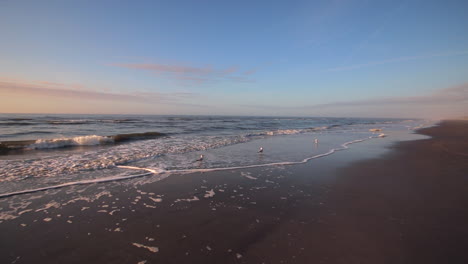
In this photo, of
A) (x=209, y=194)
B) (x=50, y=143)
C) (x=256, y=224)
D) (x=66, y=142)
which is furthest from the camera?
(x=66, y=142)

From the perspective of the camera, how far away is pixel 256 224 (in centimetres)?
407

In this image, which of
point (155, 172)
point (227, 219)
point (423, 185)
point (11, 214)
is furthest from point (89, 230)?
point (423, 185)

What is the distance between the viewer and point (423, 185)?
20.7ft

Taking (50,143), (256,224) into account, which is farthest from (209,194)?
(50,143)

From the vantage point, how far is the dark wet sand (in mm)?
3172

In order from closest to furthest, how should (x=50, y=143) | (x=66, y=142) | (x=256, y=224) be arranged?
(x=256, y=224), (x=50, y=143), (x=66, y=142)

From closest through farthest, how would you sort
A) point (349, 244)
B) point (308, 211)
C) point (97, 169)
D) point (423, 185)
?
point (349, 244) → point (308, 211) → point (423, 185) → point (97, 169)

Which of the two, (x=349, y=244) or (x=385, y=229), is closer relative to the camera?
(x=349, y=244)

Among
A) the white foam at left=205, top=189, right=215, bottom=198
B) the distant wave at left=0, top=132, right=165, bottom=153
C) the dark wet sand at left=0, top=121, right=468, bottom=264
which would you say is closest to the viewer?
the dark wet sand at left=0, top=121, right=468, bottom=264

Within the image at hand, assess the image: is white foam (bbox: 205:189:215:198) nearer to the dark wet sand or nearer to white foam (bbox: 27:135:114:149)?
the dark wet sand

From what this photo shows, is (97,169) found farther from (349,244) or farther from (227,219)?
(349,244)

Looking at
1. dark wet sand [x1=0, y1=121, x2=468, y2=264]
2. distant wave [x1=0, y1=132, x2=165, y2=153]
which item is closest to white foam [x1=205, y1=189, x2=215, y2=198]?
dark wet sand [x1=0, y1=121, x2=468, y2=264]

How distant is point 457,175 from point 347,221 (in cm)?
634

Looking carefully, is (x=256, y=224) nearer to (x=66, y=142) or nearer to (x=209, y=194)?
(x=209, y=194)
